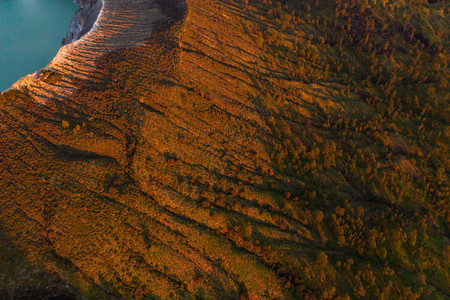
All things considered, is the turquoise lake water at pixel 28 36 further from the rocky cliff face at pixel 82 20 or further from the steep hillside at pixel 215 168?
the steep hillside at pixel 215 168

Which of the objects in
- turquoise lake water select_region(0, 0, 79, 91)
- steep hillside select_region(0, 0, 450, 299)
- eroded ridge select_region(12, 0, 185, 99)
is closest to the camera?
steep hillside select_region(0, 0, 450, 299)

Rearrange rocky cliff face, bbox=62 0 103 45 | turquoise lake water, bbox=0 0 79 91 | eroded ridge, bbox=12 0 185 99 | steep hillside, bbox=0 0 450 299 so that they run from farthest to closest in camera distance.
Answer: turquoise lake water, bbox=0 0 79 91 < rocky cliff face, bbox=62 0 103 45 < eroded ridge, bbox=12 0 185 99 < steep hillside, bbox=0 0 450 299

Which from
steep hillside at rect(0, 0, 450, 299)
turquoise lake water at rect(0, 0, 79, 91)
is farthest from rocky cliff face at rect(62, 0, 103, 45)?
turquoise lake water at rect(0, 0, 79, 91)

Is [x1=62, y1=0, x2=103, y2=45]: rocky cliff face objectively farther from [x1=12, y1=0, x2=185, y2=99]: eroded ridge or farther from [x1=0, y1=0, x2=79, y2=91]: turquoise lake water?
[x1=0, y1=0, x2=79, y2=91]: turquoise lake water

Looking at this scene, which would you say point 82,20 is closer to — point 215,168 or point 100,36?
point 100,36

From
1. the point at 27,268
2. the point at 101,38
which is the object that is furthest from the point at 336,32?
the point at 27,268

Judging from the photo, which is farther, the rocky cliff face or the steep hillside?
the rocky cliff face

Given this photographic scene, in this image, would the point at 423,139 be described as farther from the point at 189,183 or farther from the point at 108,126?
the point at 108,126

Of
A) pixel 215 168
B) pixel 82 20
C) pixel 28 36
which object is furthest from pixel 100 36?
pixel 28 36
